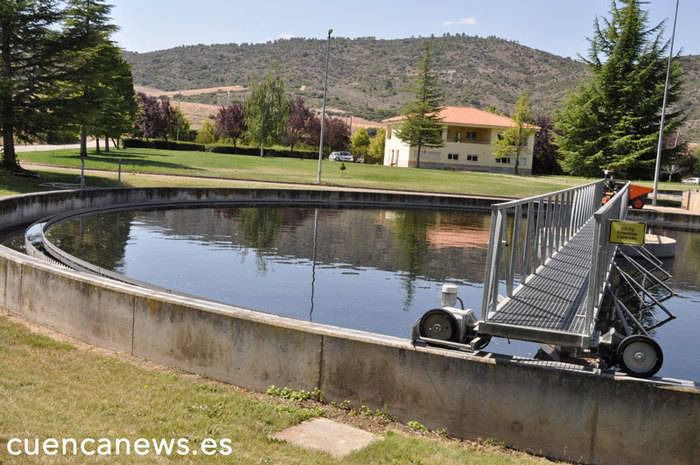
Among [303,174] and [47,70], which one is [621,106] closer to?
[303,174]

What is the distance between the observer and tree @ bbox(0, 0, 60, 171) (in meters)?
26.7

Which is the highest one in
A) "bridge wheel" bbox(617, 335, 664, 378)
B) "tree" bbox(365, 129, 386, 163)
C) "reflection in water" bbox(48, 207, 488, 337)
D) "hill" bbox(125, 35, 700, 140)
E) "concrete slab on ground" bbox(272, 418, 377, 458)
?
"hill" bbox(125, 35, 700, 140)

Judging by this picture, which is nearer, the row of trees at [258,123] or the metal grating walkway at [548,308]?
the metal grating walkway at [548,308]

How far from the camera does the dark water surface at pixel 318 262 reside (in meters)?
11.4

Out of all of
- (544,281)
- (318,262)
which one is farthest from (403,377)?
(318,262)

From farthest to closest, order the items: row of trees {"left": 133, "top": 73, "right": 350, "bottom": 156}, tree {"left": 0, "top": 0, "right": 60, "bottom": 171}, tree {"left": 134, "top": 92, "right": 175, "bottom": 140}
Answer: tree {"left": 134, "top": 92, "right": 175, "bottom": 140}
row of trees {"left": 133, "top": 73, "right": 350, "bottom": 156}
tree {"left": 0, "top": 0, "right": 60, "bottom": 171}

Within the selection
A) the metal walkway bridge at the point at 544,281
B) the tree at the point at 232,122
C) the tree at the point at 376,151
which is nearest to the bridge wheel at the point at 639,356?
the metal walkway bridge at the point at 544,281

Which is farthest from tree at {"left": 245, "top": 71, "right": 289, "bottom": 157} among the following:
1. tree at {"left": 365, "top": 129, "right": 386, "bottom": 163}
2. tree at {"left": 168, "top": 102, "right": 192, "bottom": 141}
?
tree at {"left": 365, "top": 129, "right": 386, "bottom": 163}

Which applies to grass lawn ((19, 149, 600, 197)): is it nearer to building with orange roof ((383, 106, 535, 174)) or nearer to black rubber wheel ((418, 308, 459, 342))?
building with orange roof ((383, 106, 535, 174))

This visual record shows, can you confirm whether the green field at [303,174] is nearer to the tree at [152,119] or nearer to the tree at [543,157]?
the tree at [152,119]

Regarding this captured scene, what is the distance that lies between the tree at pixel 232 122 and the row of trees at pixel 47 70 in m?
57.5

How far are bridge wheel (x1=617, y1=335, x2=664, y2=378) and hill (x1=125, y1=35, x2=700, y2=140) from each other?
493 ft

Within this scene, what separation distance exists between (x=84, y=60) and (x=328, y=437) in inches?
1025

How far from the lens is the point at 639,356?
6277 millimetres
